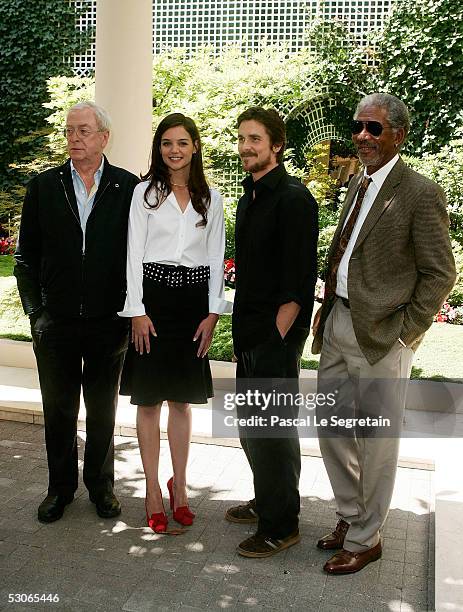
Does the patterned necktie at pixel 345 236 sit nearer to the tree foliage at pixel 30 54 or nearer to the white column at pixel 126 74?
the white column at pixel 126 74

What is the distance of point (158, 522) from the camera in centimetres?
401

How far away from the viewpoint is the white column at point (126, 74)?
5.64 metres

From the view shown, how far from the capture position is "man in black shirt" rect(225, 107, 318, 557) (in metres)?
3.52

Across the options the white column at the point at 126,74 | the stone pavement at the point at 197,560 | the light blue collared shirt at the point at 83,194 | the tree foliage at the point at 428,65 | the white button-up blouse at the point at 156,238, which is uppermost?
the tree foliage at the point at 428,65

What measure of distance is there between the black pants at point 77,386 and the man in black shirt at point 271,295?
2.37ft

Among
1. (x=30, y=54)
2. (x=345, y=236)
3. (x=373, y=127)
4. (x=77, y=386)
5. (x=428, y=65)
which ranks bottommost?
(x=77, y=386)

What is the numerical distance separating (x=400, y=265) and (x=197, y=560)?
5.50 ft

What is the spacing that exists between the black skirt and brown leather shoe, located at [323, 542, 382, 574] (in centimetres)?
98

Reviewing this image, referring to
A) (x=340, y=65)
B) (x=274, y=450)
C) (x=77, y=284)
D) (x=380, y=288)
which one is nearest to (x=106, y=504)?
(x=274, y=450)

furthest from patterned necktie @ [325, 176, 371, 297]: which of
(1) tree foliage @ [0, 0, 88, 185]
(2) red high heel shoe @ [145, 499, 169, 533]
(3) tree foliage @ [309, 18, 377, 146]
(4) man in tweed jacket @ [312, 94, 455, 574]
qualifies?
(1) tree foliage @ [0, 0, 88, 185]

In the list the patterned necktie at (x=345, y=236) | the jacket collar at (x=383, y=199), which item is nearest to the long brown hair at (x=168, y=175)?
the patterned necktie at (x=345, y=236)

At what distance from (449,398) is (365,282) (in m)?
3.19

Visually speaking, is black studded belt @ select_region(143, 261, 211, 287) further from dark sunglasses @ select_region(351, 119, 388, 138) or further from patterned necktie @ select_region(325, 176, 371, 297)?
dark sunglasses @ select_region(351, 119, 388, 138)

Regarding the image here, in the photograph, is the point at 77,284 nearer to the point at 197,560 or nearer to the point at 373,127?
the point at 197,560
